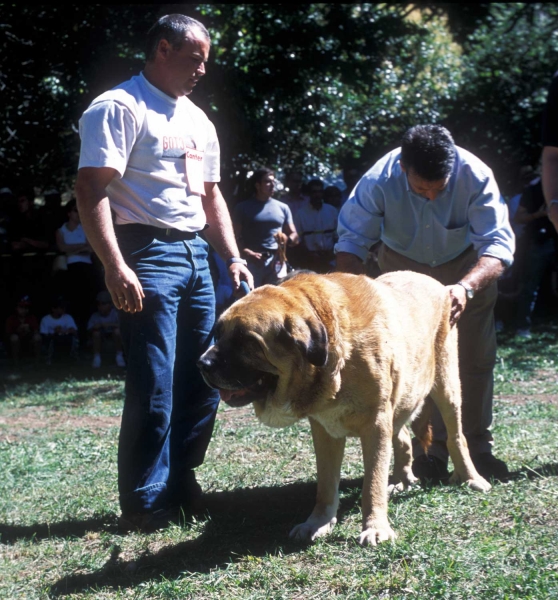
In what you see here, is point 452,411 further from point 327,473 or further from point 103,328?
point 103,328

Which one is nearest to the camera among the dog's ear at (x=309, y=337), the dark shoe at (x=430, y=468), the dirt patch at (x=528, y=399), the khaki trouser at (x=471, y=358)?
the dog's ear at (x=309, y=337)

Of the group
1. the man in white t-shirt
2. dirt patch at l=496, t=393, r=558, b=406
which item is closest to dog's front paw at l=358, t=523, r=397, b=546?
the man in white t-shirt

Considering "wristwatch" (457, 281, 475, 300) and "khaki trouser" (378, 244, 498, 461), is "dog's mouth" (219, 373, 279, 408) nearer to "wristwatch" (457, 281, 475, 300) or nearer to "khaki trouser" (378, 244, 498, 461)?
"wristwatch" (457, 281, 475, 300)

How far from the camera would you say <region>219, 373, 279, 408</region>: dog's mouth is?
3711 millimetres

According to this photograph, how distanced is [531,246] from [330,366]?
8782 millimetres

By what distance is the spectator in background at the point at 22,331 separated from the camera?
1157 centimetres

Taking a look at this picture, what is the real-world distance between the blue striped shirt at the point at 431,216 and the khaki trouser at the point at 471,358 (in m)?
0.07

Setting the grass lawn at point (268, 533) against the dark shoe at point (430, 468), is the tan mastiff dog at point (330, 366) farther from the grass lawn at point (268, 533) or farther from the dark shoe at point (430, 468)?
the dark shoe at point (430, 468)

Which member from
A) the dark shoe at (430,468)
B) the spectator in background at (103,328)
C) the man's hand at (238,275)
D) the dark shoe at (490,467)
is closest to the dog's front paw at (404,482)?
the dark shoe at (430,468)

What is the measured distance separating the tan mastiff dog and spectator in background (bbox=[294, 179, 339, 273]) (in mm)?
7745

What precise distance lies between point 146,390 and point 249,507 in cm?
99

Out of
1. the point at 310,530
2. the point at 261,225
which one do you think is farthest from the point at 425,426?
the point at 261,225

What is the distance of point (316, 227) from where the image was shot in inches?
477

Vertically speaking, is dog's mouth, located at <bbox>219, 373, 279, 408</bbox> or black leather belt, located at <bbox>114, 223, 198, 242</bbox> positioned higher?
black leather belt, located at <bbox>114, 223, 198, 242</bbox>
